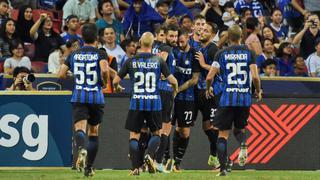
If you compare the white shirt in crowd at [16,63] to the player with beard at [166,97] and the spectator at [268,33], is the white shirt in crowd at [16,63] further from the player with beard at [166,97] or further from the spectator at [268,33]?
the spectator at [268,33]

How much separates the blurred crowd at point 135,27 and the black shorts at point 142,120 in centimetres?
474

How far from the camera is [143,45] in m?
15.5

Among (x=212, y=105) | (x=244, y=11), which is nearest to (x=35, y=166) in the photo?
(x=212, y=105)

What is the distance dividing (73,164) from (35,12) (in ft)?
18.4

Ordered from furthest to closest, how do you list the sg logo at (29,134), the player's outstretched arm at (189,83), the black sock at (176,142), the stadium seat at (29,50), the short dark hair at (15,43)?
the stadium seat at (29,50) → the short dark hair at (15,43) → the sg logo at (29,134) → the black sock at (176,142) → the player's outstretched arm at (189,83)

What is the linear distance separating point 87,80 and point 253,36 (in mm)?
8374

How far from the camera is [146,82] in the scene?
15.5m

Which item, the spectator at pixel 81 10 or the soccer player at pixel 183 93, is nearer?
the soccer player at pixel 183 93

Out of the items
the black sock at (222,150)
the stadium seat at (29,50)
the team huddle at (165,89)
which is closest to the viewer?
the team huddle at (165,89)

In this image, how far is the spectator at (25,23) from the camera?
22.8 metres

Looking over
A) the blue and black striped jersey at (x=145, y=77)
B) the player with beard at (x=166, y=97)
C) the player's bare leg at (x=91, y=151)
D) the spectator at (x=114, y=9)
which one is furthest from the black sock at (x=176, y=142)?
the spectator at (x=114, y=9)

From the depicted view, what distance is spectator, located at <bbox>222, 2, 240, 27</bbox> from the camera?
24.3 m

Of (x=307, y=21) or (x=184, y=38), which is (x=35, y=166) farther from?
(x=307, y=21)

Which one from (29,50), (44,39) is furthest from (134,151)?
(44,39)
